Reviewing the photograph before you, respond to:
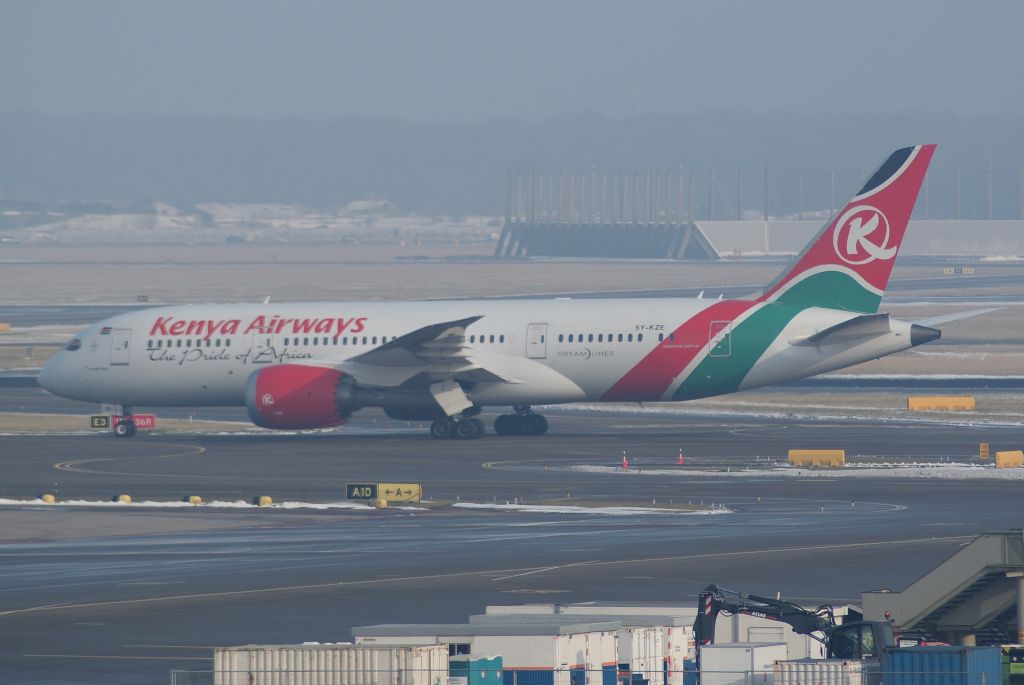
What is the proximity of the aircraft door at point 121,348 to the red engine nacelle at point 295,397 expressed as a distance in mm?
6271

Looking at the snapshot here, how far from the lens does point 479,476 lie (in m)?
49.6

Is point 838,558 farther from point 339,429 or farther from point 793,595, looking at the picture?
point 339,429

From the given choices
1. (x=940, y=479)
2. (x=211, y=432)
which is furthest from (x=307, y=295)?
(x=940, y=479)

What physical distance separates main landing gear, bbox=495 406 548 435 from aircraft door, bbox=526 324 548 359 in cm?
325

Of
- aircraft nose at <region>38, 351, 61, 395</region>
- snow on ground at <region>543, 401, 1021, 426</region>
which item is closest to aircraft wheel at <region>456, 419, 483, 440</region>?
snow on ground at <region>543, 401, 1021, 426</region>

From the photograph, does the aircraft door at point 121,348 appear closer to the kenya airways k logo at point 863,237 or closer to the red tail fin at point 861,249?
the red tail fin at point 861,249

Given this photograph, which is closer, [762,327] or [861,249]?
[762,327]

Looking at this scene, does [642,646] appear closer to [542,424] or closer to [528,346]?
[528,346]

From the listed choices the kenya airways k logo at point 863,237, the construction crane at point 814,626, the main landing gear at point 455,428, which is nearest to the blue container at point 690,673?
the construction crane at point 814,626

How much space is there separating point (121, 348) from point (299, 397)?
830 centimetres

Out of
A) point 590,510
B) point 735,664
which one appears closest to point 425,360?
point 590,510

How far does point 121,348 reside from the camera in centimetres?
6366

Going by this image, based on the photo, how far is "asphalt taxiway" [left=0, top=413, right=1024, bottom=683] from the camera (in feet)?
89.3

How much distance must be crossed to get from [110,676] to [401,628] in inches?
172
